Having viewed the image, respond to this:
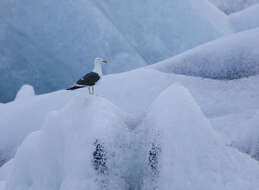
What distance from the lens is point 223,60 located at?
3.82 metres

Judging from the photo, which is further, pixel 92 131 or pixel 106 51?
pixel 106 51

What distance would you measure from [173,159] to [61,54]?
471cm

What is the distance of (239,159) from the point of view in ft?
6.32

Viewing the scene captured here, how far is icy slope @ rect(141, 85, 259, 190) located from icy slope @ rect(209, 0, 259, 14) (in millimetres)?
9468

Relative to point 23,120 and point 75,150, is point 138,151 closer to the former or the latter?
point 75,150

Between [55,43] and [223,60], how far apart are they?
3.68 meters

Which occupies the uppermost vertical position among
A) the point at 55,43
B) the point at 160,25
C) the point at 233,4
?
the point at 233,4

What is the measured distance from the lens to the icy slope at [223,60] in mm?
3658

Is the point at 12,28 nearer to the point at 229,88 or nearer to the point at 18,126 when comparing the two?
the point at 18,126

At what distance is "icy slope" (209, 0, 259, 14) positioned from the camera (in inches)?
393

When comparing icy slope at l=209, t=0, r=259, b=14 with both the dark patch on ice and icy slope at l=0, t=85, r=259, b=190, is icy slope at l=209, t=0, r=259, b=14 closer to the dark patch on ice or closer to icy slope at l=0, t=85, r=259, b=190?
icy slope at l=0, t=85, r=259, b=190

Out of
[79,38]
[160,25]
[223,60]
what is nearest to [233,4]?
[160,25]

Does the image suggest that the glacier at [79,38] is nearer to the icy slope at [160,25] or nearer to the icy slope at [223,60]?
the icy slope at [160,25]

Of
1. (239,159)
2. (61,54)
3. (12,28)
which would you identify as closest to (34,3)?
(12,28)
